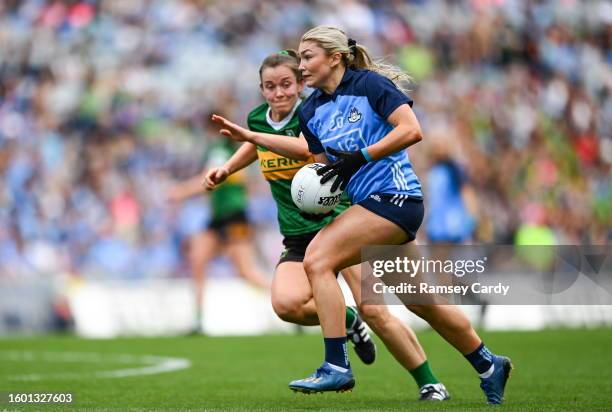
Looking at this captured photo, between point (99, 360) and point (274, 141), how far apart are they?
4.90m

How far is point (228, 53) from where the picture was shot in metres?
21.0

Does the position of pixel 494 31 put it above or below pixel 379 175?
above

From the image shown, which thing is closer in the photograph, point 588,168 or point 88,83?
point 588,168

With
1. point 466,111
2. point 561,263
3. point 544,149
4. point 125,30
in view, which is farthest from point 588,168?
point 561,263

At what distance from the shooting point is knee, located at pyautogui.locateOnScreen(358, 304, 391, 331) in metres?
7.06

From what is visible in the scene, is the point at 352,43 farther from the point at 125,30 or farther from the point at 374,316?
the point at 125,30

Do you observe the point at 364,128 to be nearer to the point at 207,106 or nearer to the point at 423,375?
the point at 423,375

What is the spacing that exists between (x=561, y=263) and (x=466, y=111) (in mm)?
10901

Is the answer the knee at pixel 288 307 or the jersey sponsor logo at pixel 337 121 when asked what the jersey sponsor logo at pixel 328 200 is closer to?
the jersey sponsor logo at pixel 337 121

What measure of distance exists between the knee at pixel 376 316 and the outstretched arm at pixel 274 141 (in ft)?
3.45

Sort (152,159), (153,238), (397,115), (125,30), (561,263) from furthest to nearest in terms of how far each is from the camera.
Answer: (125,30) < (152,159) < (153,238) < (561,263) < (397,115)

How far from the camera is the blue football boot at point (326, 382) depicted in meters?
6.02

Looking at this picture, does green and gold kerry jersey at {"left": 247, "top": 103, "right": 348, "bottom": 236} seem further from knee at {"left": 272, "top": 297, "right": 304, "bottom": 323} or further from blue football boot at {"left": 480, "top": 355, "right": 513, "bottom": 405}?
blue football boot at {"left": 480, "top": 355, "right": 513, "bottom": 405}

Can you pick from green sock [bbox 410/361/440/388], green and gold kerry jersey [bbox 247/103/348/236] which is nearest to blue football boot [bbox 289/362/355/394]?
green sock [bbox 410/361/440/388]
